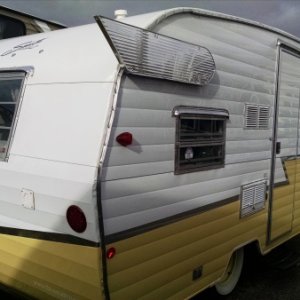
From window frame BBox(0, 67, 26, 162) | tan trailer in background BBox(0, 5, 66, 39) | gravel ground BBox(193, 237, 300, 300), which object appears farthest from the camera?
tan trailer in background BBox(0, 5, 66, 39)

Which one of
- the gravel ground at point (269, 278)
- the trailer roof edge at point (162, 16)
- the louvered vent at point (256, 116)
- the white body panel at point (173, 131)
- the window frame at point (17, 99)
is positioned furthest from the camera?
the gravel ground at point (269, 278)

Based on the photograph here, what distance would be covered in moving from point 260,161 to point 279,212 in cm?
74

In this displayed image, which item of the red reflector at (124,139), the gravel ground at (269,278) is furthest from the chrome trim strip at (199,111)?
the gravel ground at (269,278)

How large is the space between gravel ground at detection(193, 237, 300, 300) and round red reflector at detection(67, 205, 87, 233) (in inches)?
82.5

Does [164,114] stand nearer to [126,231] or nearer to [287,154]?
[126,231]

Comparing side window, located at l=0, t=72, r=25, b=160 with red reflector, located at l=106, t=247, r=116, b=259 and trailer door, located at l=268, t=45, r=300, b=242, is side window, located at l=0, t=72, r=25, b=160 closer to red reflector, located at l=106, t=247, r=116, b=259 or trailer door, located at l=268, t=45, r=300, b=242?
red reflector, located at l=106, t=247, r=116, b=259

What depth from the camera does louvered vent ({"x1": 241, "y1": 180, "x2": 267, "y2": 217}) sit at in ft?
14.4

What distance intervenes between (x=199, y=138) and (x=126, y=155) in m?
0.90

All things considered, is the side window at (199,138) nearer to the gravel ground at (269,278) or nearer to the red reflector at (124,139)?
the red reflector at (124,139)

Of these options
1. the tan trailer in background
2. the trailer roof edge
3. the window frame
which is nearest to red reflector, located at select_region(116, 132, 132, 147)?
the trailer roof edge

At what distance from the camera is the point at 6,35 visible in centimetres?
523

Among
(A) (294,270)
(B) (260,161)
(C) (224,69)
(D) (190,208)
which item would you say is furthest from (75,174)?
(A) (294,270)

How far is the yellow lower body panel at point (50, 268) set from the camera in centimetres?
300

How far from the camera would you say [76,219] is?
118 inches
